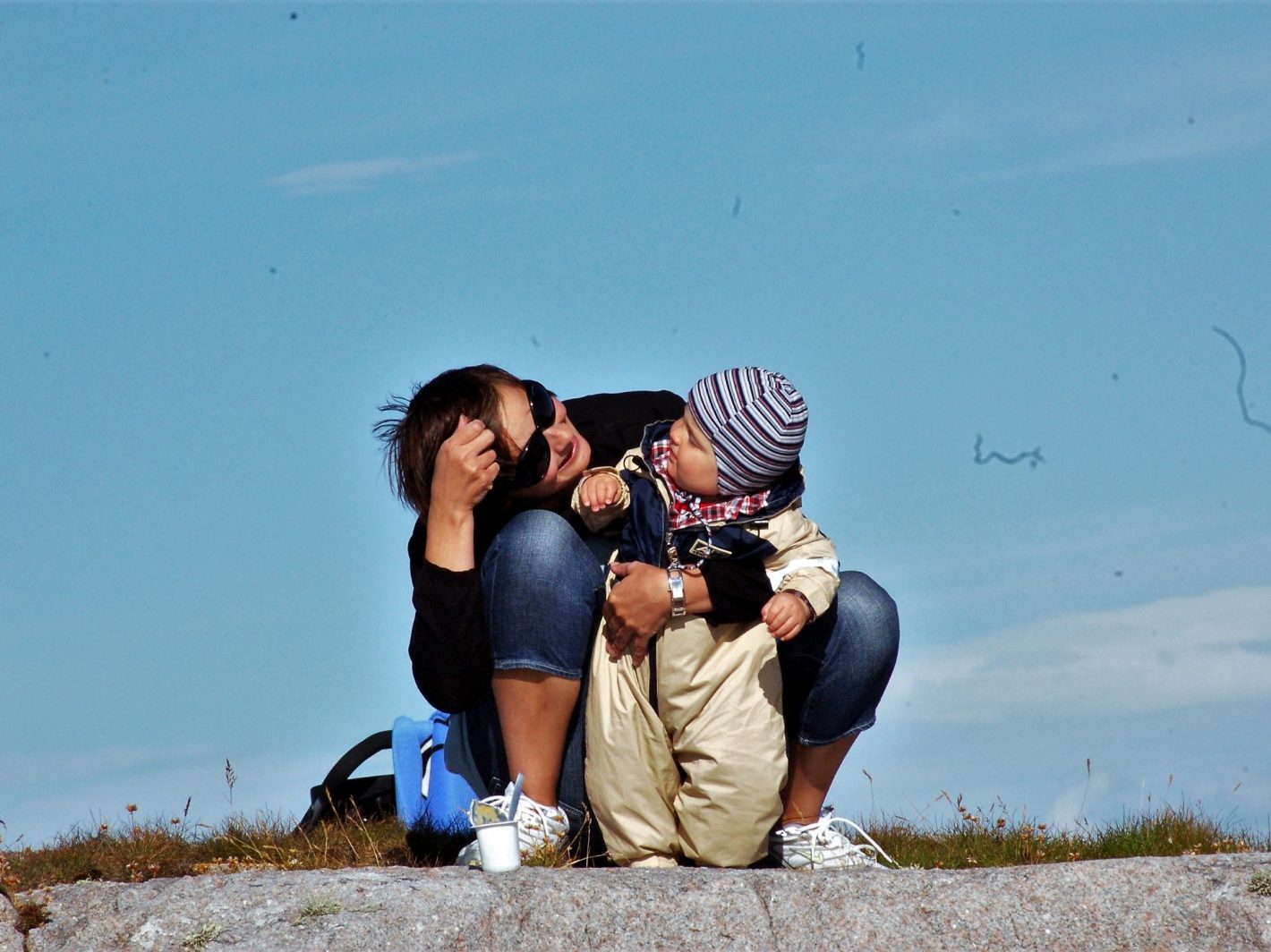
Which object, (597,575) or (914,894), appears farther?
(597,575)

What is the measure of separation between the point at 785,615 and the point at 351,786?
3094mm

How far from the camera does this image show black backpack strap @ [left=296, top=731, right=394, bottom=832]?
6.22 m

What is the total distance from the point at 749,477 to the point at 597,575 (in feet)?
1.96

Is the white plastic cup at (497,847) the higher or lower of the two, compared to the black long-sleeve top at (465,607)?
lower

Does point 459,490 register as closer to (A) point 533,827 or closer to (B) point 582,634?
(B) point 582,634

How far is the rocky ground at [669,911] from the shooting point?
3785 mm

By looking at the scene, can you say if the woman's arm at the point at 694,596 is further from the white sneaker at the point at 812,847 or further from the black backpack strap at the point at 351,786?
the black backpack strap at the point at 351,786

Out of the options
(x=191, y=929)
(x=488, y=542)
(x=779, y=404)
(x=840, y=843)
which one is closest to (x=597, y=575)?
(x=488, y=542)

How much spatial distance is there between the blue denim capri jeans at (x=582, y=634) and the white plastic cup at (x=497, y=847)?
540mm

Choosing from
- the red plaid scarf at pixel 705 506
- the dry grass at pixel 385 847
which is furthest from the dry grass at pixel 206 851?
the red plaid scarf at pixel 705 506

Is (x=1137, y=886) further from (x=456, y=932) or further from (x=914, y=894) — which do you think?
(x=456, y=932)

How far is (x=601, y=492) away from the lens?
4.56 metres

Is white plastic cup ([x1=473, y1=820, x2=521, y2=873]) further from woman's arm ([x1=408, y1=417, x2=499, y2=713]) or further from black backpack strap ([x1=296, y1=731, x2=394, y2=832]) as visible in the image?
black backpack strap ([x1=296, y1=731, x2=394, y2=832])

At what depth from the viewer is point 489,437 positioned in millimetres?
4453
